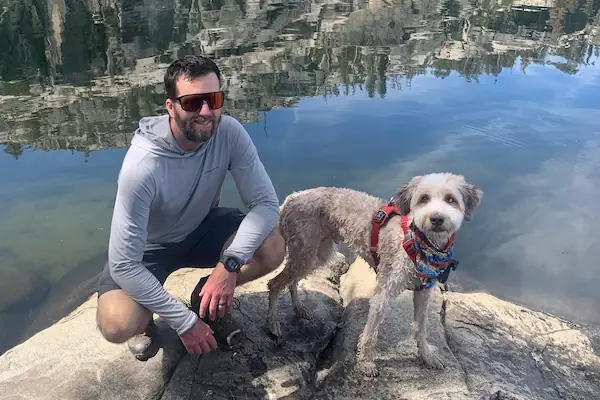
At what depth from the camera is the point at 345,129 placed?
11312mm

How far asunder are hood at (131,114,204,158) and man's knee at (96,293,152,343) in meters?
1.23

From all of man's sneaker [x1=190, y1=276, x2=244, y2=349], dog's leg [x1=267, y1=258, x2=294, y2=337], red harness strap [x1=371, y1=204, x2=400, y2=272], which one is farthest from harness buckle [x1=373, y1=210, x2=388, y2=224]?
man's sneaker [x1=190, y1=276, x2=244, y2=349]

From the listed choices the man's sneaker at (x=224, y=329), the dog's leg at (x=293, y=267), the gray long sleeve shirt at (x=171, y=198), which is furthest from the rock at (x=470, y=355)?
the gray long sleeve shirt at (x=171, y=198)

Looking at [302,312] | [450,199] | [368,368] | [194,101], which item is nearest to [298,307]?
[302,312]

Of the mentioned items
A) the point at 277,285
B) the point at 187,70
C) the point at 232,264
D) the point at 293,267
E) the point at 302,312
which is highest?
the point at 187,70

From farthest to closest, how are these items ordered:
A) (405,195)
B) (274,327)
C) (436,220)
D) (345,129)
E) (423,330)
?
1. (345,129)
2. (274,327)
3. (423,330)
4. (405,195)
5. (436,220)

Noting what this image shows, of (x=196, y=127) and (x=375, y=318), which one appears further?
(x=375, y=318)

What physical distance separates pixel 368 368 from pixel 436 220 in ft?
4.71

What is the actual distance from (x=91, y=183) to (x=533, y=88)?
11432 mm

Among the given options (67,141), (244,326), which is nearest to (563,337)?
(244,326)

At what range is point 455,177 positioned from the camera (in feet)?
14.0

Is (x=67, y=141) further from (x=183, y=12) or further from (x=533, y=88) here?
(x=183, y=12)

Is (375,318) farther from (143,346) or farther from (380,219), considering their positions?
(143,346)

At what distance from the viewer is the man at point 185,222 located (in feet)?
12.9
